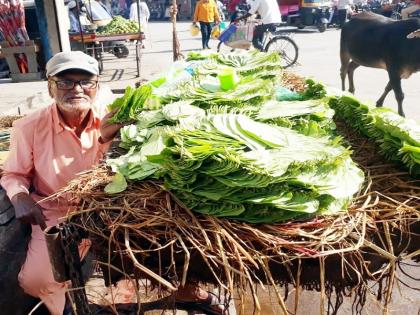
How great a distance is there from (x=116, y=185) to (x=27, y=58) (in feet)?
29.9

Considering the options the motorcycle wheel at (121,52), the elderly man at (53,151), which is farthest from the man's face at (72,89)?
the motorcycle wheel at (121,52)

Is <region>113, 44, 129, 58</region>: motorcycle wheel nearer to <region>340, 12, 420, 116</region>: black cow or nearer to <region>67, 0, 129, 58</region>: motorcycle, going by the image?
<region>67, 0, 129, 58</region>: motorcycle

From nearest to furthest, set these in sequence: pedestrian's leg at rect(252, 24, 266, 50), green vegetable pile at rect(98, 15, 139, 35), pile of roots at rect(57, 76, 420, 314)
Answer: pile of roots at rect(57, 76, 420, 314) < green vegetable pile at rect(98, 15, 139, 35) < pedestrian's leg at rect(252, 24, 266, 50)

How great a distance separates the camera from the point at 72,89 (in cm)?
238

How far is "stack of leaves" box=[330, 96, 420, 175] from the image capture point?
5.14ft

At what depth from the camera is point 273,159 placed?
1.35 metres

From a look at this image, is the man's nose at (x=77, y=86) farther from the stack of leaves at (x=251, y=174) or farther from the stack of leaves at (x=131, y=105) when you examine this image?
the stack of leaves at (x=251, y=174)

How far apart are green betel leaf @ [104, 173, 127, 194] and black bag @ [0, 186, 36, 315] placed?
1109 millimetres

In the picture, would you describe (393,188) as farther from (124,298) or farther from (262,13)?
(262,13)

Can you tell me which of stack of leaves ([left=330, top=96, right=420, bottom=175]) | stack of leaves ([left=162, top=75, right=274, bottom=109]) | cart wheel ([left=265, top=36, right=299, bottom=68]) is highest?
stack of leaves ([left=162, top=75, right=274, bottom=109])

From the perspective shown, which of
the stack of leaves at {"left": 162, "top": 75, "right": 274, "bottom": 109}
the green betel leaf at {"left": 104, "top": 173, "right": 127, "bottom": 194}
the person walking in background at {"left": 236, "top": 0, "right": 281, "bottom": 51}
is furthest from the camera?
the person walking in background at {"left": 236, "top": 0, "right": 281, "bottom": 51}

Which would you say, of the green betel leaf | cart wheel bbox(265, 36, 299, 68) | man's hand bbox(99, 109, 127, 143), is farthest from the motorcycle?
the green betel leaf

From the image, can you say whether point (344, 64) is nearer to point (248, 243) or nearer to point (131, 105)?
point (131, 105)

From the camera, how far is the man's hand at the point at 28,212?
2145mm
